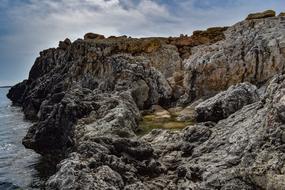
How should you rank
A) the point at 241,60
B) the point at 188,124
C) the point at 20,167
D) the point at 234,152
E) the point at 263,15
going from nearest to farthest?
the point at 234,152, the point at 188,124, the point at 20,167, the point at 241,60, the point at 263,15

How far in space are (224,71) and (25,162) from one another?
93.9ft

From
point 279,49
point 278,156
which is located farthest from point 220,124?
point 279,49

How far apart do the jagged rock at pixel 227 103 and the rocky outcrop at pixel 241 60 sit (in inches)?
535

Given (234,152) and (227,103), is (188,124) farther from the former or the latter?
(234,152)

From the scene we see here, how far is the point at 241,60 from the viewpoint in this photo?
2174 inches

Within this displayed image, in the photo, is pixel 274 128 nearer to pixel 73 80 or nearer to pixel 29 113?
pixel 73 80

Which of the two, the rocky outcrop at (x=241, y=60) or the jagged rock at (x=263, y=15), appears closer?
the rocky outcrop at (x=241, y=60)

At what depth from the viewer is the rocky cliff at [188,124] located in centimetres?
2241

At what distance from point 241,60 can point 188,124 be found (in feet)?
57.3

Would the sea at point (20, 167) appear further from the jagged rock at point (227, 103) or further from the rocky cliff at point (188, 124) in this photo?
the jagged rock at point (227, 103)

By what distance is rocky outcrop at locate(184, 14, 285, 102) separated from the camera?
52.6 meters

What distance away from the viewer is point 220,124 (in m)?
31.9

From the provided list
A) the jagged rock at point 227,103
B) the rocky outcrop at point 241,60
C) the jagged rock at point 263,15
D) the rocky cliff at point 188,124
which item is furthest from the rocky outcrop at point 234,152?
the jagged rock at point 263,15

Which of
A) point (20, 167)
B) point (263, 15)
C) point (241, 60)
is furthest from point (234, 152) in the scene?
point (263, 15)
